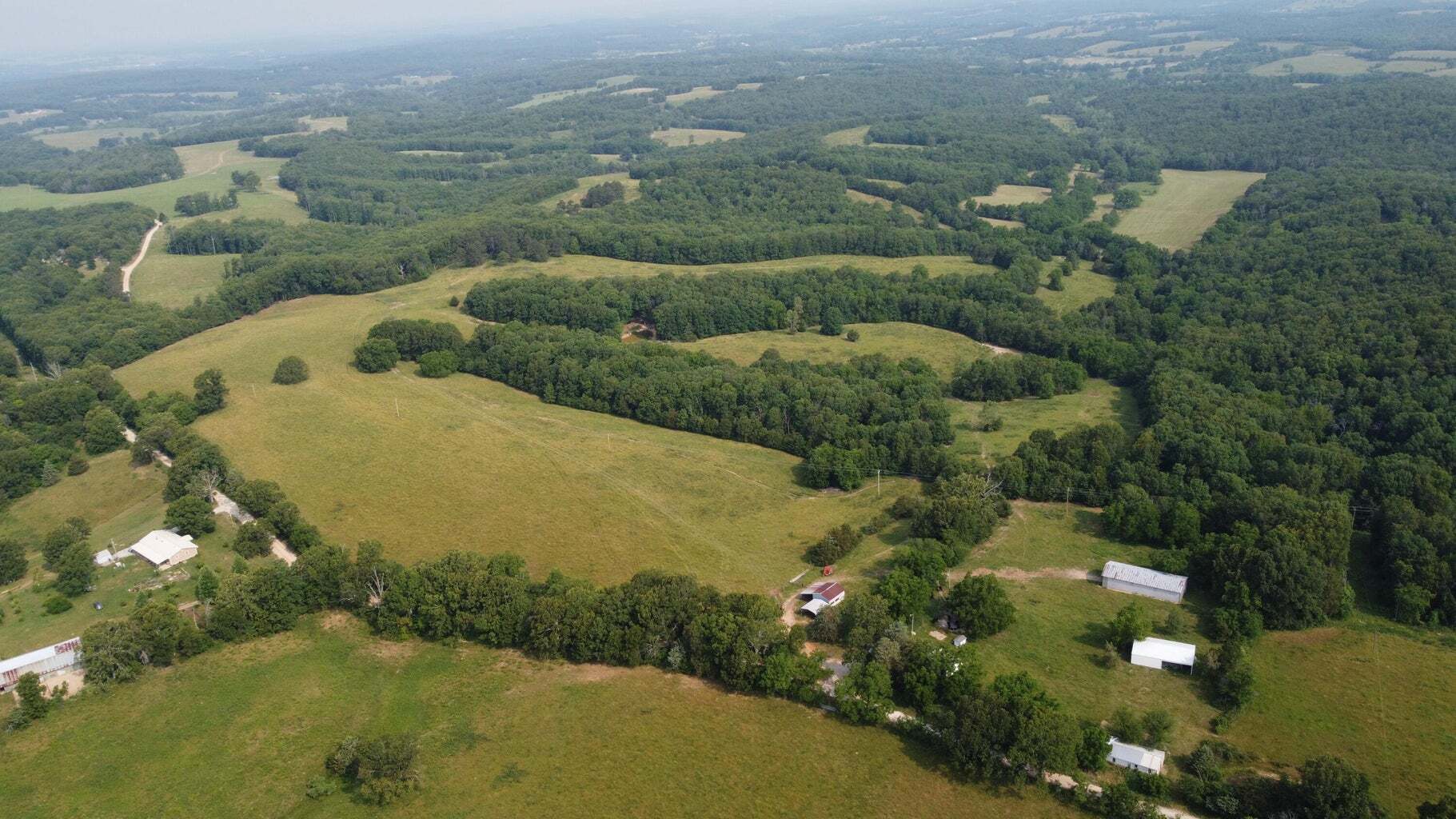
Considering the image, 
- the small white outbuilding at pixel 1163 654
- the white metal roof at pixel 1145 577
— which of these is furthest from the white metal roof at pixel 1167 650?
the white metal roof at pixel 1145 577

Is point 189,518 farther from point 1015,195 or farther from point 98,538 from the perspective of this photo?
point 1015,195

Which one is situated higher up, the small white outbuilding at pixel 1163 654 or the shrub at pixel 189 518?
the shrub at pixel 189 518

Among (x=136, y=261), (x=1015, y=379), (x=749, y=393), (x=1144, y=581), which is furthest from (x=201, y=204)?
(x=1144, y=581)

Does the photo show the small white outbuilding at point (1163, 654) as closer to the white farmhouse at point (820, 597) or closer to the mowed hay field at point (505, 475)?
the white farmhouse at point (820, 597)

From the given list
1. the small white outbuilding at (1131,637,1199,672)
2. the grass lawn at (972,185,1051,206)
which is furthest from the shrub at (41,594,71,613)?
the grass lawn at (972,185,1051,206)

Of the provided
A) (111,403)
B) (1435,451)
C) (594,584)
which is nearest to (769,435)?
(594,584)

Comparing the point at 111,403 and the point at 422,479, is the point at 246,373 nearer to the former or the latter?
the point at 111,403
